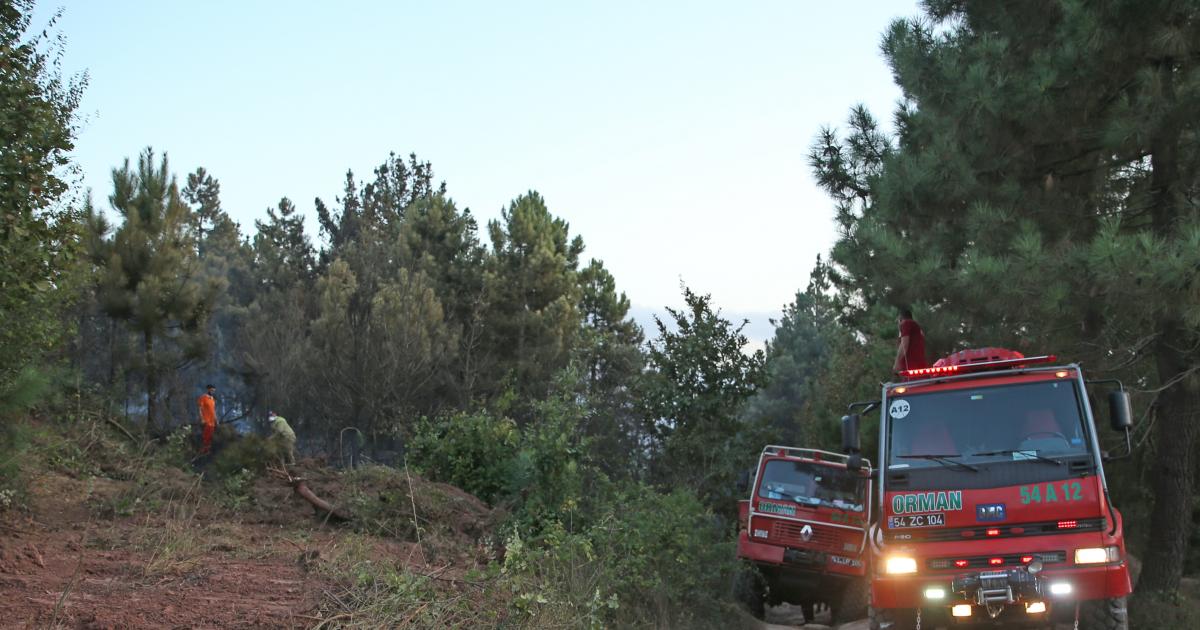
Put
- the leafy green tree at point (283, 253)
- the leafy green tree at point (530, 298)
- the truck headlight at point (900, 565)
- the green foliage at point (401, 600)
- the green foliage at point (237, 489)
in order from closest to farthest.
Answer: the green foliage at point (401, 600) < the truck headlight at point (900, 565) < the green foliage at point (237, 489) < the leafy green tree at point (530, 298) < the leafy green tree at point (283, 253)

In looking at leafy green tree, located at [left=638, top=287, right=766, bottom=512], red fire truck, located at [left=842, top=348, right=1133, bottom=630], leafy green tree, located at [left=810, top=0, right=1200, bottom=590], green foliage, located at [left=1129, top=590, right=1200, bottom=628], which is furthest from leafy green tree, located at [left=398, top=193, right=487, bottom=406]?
red fire truck, located at [left=842, top=348, right=1133, bottom=630]

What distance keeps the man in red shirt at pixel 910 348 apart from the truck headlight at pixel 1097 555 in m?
3.53

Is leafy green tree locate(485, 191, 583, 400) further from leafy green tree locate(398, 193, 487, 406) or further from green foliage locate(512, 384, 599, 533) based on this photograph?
green foliage locate(512, 384, 599, 533)

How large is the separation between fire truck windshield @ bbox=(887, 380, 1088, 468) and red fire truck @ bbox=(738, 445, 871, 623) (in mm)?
5218

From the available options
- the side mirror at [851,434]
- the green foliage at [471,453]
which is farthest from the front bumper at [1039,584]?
the green foliage at [471,453]

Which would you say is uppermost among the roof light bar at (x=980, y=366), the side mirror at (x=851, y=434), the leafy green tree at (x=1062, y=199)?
the leafy green tree at (x=1062, y=199)

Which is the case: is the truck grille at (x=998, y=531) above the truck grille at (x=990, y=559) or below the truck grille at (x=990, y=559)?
above

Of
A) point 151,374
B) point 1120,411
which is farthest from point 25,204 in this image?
point 151,374

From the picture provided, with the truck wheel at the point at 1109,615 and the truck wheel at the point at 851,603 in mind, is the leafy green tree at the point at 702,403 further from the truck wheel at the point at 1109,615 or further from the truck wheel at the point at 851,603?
the truck wheel at the point at 1109,615

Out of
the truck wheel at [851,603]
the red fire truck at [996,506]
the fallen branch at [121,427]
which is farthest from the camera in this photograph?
the fallen branch at [121,427]

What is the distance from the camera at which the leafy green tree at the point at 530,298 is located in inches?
1446

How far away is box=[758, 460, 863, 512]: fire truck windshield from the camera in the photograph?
15344mm

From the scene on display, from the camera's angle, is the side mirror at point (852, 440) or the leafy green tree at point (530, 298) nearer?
the side mirror at point (852, 440)

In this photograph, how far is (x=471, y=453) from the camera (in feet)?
52.5
